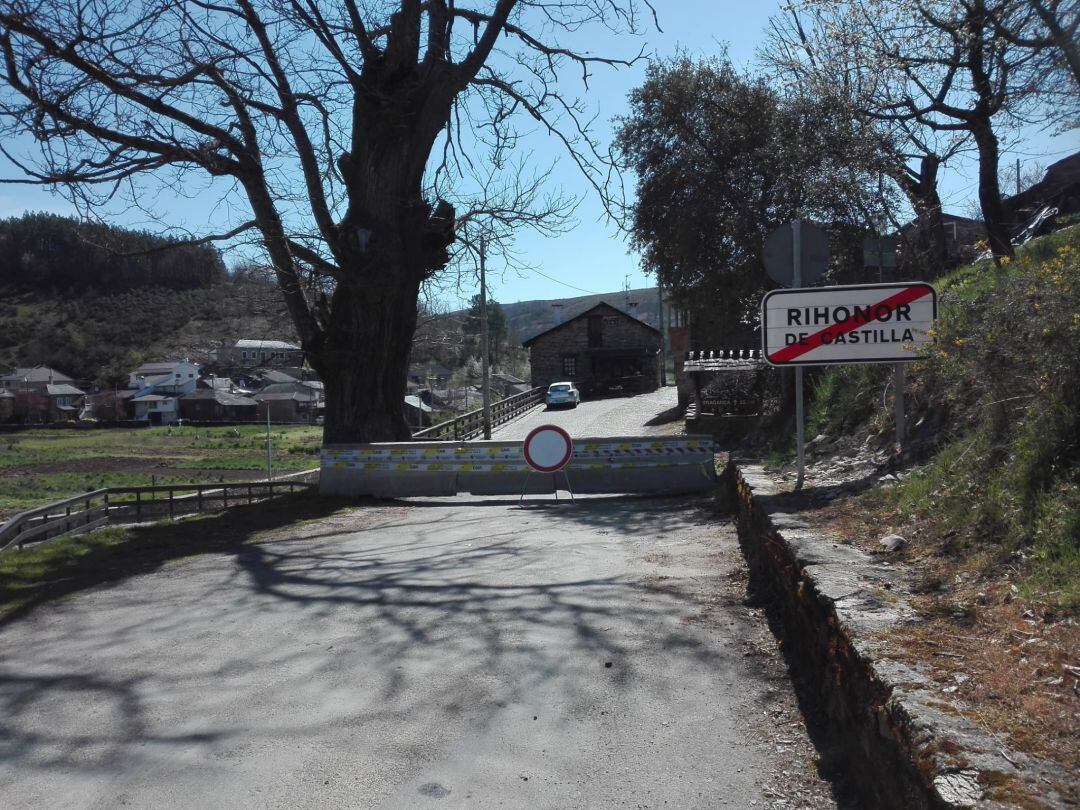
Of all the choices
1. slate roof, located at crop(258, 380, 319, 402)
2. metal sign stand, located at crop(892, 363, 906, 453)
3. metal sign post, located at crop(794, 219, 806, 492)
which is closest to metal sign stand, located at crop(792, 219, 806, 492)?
metal sign post, located at crop(794, 219, 806, 492)

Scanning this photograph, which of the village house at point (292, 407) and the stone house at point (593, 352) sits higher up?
the stone house at point (593, 352)

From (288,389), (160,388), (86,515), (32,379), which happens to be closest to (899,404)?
(86,515)

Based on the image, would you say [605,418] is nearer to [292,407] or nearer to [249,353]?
[292,407]

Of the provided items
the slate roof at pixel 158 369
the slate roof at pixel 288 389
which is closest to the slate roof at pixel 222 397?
the slate roof at pixel 288 389

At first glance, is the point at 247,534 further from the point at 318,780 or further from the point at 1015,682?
the point at 1015,682

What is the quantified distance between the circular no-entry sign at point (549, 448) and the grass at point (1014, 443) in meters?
6.78

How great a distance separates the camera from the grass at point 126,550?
766cm

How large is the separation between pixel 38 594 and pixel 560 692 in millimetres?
4990

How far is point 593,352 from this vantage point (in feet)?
221

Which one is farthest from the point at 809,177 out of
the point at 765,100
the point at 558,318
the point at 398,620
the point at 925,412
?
the point at 558,318

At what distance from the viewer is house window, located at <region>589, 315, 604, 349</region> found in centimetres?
6800

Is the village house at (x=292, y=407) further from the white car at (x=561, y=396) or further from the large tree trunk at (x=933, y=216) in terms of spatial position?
the large tree trunk at (x=933, y=216)

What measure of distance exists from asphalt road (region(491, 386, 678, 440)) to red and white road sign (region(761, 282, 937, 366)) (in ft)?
78.9

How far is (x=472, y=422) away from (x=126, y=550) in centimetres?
2570
